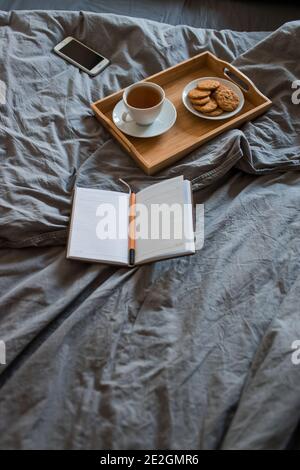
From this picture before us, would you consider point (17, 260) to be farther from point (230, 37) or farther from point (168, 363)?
point (230, 37)

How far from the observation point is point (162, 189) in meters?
0.85

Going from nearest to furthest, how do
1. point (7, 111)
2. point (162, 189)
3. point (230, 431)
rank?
1. point (230, 431)
2. point (162, 189)
3. point (7, 111)

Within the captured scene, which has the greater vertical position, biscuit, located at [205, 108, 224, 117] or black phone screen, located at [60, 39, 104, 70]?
black phone screen, located at [60, 39, 104, 70]

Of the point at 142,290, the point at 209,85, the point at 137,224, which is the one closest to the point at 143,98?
the point at 209,85

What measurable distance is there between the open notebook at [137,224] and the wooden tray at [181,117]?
100 millimetres

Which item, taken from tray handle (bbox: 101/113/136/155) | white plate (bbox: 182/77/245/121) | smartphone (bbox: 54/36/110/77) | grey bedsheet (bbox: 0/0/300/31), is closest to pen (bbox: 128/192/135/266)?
tray handle (bbox: 101/113/136/155)

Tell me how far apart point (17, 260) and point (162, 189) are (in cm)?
33

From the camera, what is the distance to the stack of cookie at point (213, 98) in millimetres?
1005

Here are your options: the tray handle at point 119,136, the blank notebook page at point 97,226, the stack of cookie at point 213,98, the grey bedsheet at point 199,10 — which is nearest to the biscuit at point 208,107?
the stack of cookie at point 213,98

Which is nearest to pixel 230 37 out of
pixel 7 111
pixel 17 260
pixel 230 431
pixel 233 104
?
pixel 233 104

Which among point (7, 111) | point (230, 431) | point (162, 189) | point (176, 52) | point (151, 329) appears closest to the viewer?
point (230, 431)

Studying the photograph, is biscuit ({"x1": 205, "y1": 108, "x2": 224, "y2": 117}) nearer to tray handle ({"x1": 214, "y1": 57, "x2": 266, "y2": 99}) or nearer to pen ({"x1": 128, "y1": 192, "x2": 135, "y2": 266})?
tray handle ({"x1": 214, "y1": 57, "x2": 266, "y2": 99})

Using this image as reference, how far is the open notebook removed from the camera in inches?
30.5

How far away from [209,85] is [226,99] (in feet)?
0.22
